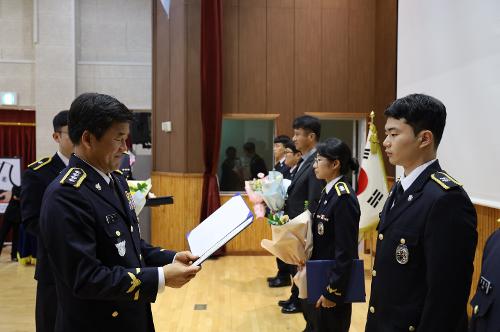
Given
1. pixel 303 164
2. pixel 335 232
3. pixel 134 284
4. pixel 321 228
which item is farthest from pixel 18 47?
pixel 134 284

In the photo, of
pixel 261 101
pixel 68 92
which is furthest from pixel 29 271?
pixel 261 101

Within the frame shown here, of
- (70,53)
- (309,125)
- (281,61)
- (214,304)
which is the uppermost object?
(70,53)

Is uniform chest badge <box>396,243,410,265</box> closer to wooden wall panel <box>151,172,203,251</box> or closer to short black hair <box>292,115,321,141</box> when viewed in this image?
short black hair <box>292,115,321,141</box>

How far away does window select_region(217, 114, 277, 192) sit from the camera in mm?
6465

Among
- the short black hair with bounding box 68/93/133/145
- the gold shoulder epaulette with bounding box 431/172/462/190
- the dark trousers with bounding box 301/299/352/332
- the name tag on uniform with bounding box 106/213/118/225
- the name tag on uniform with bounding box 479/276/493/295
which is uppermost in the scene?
the short black hair with bounding box 68/93/133/145

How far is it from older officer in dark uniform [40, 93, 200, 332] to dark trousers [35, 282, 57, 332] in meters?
0.70

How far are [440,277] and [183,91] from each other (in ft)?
17.2

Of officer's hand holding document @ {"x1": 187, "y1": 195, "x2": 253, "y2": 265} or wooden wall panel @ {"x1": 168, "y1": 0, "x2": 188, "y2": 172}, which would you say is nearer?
officer's hand holding document @ {"x1": 187, "y1": 195, "x2": 253, "y2": 265}

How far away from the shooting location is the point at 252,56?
630 centimetres

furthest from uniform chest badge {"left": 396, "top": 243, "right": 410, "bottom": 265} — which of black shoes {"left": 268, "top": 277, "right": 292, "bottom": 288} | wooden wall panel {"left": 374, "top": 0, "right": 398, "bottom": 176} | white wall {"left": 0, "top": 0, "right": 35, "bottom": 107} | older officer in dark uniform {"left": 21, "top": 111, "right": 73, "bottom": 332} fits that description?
white wall {"left": 0, "top": 0, "right": 35, "bottom": 107}

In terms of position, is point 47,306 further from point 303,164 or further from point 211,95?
point 211,95

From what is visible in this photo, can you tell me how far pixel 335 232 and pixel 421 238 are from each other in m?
0.95

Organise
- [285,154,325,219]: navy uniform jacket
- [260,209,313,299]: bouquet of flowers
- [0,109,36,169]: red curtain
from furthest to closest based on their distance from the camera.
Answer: [0,109,36,169]: red curtain < [285,154,325,219]: navy uniform jacket < [260,209,313,299]: bouquet of flowers

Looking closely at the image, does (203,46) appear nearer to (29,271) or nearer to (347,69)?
(347,69)
